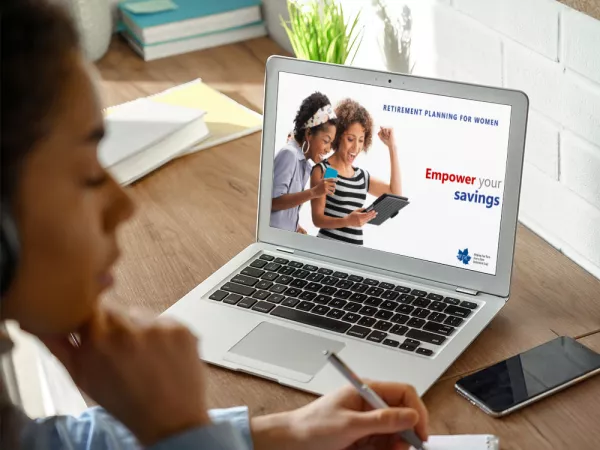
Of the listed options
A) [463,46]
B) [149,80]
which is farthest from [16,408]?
[149,80]

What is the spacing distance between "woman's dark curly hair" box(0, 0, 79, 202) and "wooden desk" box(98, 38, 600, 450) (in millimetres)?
544

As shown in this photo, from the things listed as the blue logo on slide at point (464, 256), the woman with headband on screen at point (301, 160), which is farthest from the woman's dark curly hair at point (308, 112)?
the blue logo on slide at point (464, 256)

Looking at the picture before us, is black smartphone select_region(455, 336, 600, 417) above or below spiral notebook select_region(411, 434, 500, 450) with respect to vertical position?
above

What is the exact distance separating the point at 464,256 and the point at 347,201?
17 cm

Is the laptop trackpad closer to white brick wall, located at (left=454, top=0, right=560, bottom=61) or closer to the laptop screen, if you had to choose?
the laptop screen

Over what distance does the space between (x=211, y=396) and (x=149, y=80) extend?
1.04m

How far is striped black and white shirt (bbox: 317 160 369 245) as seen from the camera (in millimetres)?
1150

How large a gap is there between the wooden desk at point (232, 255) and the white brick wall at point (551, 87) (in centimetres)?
4

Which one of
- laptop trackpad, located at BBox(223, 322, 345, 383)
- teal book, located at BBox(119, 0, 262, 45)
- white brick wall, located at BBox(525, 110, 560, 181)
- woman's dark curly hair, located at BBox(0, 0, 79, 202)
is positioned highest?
woman's dark curly hair, located at BBox(0, 0, 79, 202)

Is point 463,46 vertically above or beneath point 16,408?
above

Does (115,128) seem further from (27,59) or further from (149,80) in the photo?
(27,59)

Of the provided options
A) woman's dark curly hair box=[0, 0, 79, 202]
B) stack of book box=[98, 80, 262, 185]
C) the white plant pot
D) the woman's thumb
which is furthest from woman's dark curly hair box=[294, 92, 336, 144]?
the white plant pot

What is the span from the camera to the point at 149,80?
6.13 feet

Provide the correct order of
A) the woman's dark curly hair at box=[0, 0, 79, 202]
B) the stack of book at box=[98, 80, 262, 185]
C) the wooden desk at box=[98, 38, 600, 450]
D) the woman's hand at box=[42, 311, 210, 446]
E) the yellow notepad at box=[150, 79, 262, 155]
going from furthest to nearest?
the yellow notepad at box=[150, 79, 262, 155], the stack of book at box=[98, 80, 262, 185], the wooden desk at box=[98, 38, 600, 450], the woman's hand at box=[42, 311, 210, 446], the woman's dark curly hair at box=[0, 0, 79, 202]
